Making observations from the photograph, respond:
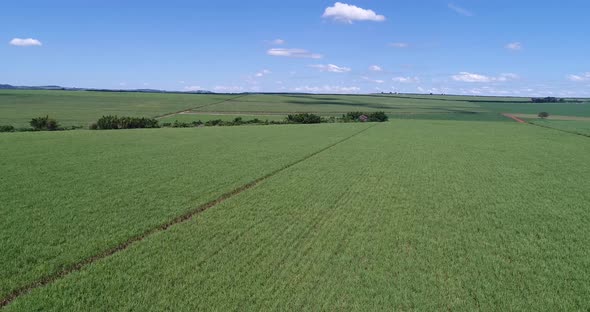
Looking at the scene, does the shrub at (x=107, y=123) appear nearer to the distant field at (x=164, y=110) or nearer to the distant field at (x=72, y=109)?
the distant field at (x=72, y=109)

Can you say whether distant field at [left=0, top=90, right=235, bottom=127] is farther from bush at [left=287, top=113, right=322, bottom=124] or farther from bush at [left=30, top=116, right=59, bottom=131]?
bush at [left=287, top=113, right=322, bottom=124]

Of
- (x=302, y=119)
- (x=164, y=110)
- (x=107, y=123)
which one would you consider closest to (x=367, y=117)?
(x=302, y=119)

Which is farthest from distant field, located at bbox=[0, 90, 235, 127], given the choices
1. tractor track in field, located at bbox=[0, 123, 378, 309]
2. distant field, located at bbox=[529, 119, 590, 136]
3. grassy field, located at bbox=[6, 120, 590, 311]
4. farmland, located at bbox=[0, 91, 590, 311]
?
distant field, located at bbox=[529, 119, 590, 136]

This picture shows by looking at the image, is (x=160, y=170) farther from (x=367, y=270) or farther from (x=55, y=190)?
(x=367, y=270)

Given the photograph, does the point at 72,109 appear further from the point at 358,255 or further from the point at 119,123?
the point at 358,255

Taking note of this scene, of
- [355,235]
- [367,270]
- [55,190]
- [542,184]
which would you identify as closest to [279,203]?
[355,235]

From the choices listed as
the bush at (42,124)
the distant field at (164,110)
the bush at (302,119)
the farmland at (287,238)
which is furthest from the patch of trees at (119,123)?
the farmland at (287,238)
